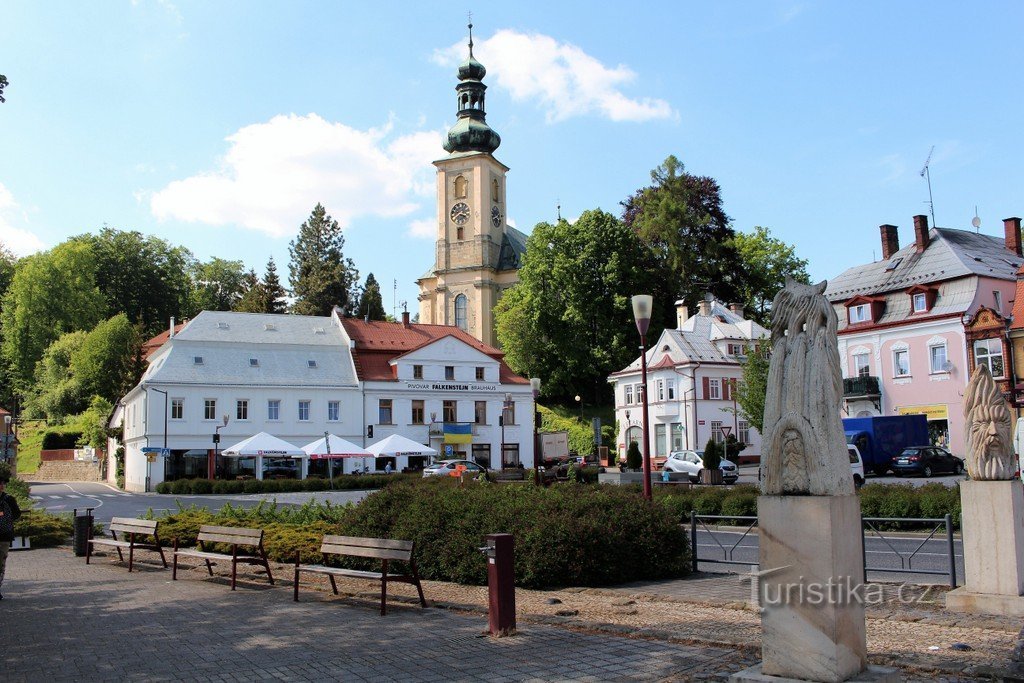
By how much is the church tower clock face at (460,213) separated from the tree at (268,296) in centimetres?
1839

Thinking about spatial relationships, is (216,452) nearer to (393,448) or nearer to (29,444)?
(393,448)

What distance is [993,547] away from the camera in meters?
9.01

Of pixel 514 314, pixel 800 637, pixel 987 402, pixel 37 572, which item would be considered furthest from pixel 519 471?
pixel 800 637

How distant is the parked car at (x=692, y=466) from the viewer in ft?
121

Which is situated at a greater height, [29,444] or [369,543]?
[29,444]

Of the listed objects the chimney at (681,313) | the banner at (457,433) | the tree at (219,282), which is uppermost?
the tree at (219,282)

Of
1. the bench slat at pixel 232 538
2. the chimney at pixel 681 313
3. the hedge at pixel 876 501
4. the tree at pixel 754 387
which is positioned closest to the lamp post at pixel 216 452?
the tree at pixel 754 387

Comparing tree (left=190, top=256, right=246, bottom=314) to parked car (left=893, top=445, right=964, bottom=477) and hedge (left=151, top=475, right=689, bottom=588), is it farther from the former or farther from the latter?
hedge (left=151, top=475, right=689, bottom=588)


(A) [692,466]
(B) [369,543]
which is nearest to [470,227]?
(A) [692,466]

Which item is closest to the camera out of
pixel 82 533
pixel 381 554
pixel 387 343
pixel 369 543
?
pixel 381 554

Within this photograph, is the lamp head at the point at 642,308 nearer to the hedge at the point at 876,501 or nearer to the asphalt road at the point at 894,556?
the hedge at the point at 876,501

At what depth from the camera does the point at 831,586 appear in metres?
5.43

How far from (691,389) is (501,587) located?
49.6 m

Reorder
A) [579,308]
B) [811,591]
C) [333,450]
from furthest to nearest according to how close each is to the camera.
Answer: [579,308] → [333,450] → [811,591]
